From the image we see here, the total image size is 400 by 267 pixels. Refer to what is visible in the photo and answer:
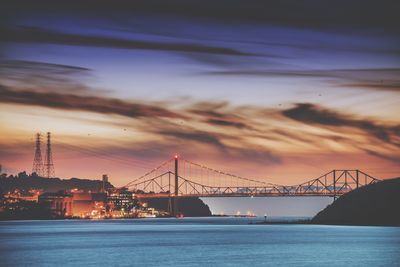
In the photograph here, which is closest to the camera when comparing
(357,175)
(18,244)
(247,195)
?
(18,244)

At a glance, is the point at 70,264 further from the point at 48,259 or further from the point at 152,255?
the point at 152,255

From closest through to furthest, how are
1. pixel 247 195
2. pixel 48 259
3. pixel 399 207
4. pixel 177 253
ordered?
1. pixel 48 259
2. pixel 177 253
3. pixel 399 207
4. pixel 247 195

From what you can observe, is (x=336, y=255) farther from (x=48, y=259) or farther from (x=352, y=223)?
(x=352, y=223)

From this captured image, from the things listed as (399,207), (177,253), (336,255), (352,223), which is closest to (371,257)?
(336,255)

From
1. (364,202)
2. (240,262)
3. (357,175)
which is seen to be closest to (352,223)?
(364,202)

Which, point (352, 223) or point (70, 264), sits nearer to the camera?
point (70, 264)

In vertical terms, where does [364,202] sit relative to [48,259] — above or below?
above
